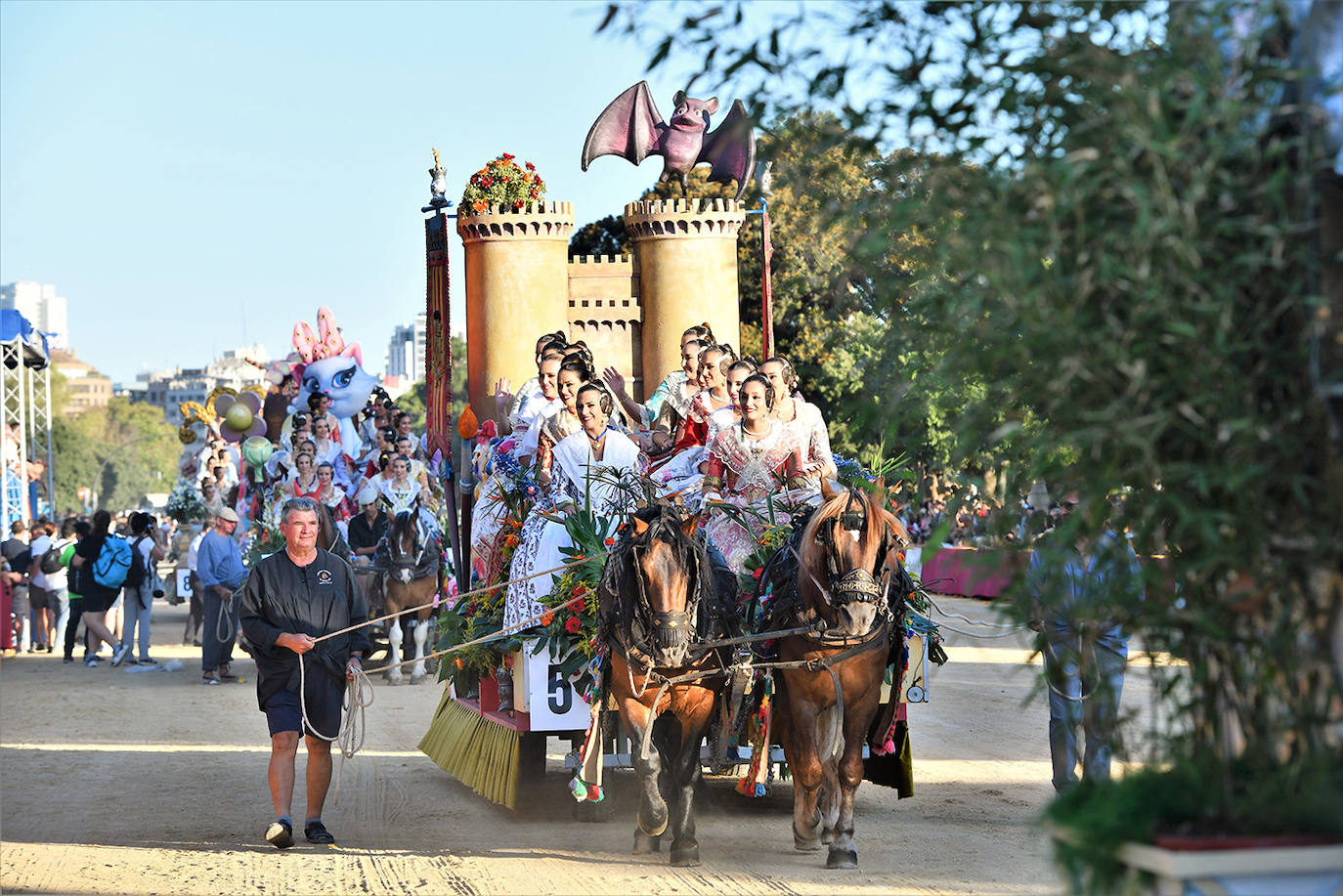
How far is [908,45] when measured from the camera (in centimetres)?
429

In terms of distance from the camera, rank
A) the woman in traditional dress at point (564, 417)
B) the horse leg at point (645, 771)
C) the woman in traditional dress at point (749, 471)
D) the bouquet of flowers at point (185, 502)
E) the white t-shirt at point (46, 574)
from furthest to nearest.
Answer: the bouquet of flowers at point (185, 502)
the white t-shirt at point (46, 574)
the woman in traditional dress at point (564, 417)
the woman in traditional dress at point (749, 471)
the horse leg at point (645, 771)

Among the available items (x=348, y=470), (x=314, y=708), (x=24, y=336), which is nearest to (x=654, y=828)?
(x=314, y=708)

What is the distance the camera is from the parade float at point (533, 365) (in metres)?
8.74

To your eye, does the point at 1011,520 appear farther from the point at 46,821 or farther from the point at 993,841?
the point at 46,821

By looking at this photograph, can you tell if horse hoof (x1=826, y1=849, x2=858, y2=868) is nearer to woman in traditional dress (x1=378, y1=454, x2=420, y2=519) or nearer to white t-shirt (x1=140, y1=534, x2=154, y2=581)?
woman in traditional dress (x1=378, y1=454, x2=420, y2=519)

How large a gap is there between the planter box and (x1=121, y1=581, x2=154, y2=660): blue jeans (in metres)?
17.7

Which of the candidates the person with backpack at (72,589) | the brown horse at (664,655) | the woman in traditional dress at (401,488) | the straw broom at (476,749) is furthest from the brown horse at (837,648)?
the person with backpack at (72,589)

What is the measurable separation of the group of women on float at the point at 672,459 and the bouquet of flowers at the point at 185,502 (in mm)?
18675

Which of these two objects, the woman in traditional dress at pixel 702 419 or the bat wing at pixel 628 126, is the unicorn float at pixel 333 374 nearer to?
the bat wing at pixel 628 126

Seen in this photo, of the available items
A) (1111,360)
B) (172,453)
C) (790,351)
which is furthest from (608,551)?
(172,453)

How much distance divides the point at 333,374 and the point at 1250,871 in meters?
20.5

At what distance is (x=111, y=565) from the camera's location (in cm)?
1920

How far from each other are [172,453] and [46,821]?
499 ft

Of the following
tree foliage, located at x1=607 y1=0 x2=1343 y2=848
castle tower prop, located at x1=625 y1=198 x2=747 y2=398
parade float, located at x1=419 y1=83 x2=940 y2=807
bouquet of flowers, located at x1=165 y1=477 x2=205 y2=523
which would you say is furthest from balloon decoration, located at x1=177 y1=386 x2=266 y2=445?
tree foliage, located at x1=607 y1=0 x2=1343 y2=848
